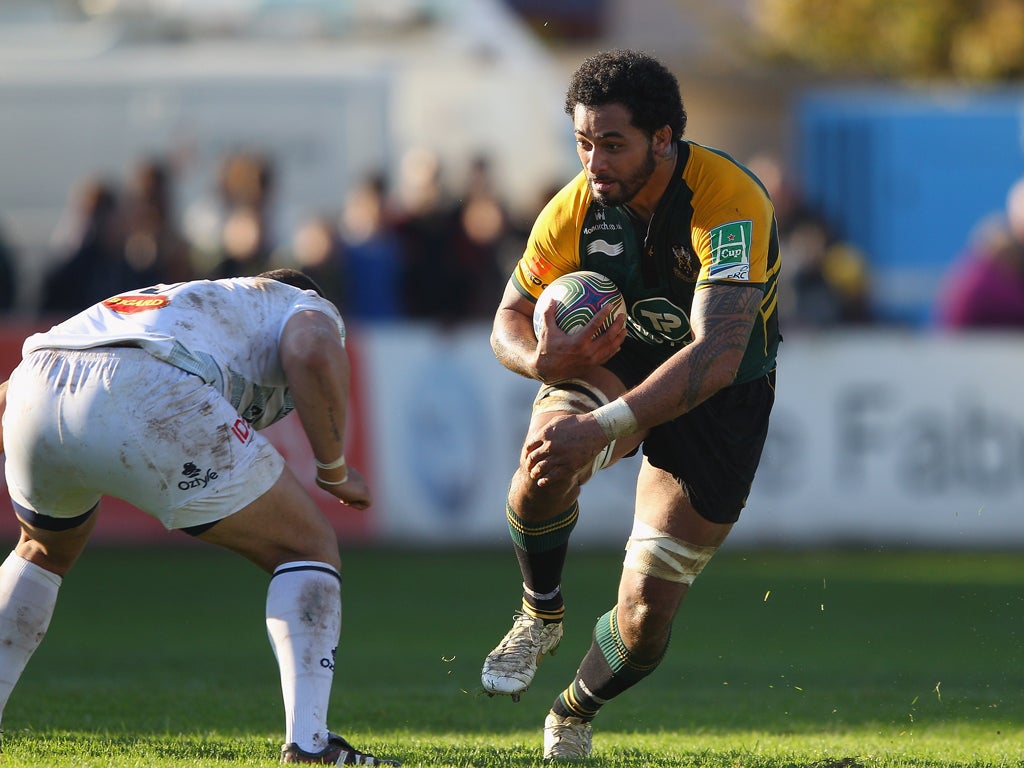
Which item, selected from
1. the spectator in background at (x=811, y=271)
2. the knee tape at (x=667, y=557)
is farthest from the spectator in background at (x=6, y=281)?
the knee tape at (x=667, y=557)

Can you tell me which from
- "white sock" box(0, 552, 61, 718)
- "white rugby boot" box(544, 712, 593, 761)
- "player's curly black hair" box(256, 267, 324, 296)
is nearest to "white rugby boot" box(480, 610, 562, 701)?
"white rugby boot" box(544, 712, 593, 761)

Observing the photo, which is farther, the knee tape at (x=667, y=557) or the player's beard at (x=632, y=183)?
the knee tape at (x=667, y=557)

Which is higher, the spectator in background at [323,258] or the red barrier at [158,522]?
the spectator in background at [323,258]

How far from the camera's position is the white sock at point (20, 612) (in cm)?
637

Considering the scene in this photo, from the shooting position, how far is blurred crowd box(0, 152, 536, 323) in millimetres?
14617

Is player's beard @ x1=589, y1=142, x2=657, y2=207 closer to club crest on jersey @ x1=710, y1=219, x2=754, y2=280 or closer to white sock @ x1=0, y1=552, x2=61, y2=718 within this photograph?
club crest on jersey @ x1=710, y1=219, x2=754, y2=280

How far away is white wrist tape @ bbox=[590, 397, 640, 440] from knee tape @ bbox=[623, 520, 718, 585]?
83 centimetres

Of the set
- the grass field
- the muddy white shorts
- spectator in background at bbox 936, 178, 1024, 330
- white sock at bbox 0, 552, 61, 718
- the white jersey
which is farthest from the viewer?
spectator in background at bbox 936, 178, 1024, 330

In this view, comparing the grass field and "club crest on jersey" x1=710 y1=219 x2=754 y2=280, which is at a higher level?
"club crest on jersey" x1=710 y1=219 x2=754 y2=280

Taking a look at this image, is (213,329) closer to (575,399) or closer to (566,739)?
(575,399)

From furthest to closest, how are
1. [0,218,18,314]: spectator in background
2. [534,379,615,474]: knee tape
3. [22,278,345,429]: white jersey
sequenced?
[0,218,18,314]: spectator in background
[534,379,615,474]: knee tape
[22,278,345,429]: white jersey

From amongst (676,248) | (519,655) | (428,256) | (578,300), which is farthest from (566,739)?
(428,256)

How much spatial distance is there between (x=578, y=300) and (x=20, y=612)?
2.35 meters

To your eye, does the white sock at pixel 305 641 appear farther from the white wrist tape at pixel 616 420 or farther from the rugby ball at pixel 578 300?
the rugby ball at pixel 578 300
